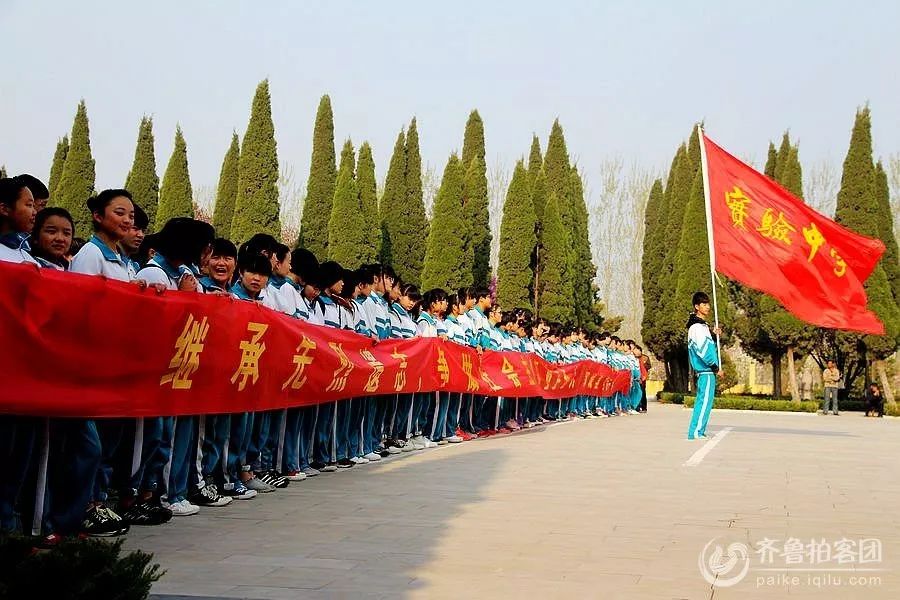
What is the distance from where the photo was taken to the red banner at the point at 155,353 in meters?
5.80

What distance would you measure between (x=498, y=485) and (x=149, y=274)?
12.6ft

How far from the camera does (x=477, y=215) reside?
Result: 165 feet

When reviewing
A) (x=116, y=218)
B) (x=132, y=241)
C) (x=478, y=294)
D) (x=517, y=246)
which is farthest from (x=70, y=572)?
(x=517, y=246)

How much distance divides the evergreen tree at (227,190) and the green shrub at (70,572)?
55.4 m

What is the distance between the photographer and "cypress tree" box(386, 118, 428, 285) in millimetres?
54000

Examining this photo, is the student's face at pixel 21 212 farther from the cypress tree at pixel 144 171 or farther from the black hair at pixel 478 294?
the cypress tree at pixel 144 171

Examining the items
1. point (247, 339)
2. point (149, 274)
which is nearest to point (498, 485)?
point (247, 339)

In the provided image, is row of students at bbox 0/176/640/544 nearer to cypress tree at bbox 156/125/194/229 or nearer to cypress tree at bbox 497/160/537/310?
cypress tree at bbox 497/160/537/310

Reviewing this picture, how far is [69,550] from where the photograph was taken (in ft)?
12.1

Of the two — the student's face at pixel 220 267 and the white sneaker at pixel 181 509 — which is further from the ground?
the student's face at pixel 220 267

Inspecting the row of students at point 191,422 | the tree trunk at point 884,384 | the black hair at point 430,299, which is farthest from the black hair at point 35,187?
the tree trunk at point 884,384

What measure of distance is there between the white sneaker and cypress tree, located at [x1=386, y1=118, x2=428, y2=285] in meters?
45.6

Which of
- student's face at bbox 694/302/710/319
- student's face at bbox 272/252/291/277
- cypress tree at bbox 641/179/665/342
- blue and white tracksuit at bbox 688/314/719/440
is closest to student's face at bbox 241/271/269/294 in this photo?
student's face at bbox 272/252/291/277

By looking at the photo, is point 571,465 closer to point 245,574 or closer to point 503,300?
point 245,574
